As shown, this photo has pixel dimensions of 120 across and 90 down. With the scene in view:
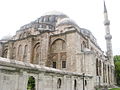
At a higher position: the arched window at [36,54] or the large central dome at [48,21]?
the large central dome at [48,21]

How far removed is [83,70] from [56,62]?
A: 394cm

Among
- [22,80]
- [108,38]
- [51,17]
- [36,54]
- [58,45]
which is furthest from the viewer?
[108,38]

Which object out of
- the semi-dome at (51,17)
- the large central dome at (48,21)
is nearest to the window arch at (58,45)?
the large central dome at (48,21)

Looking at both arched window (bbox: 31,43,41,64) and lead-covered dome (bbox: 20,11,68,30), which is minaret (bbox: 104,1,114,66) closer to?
lead-covered dome (bbox: 20,11,68,30)

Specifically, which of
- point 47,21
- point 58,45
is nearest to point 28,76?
point 58,45

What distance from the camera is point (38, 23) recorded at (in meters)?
26.5

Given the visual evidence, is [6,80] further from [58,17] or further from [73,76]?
[58,17]

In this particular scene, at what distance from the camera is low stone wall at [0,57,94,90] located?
5109mm

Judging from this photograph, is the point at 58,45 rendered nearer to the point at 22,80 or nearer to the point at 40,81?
the point at 40,81

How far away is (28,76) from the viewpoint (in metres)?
6.07

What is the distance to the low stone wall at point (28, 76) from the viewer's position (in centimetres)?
511

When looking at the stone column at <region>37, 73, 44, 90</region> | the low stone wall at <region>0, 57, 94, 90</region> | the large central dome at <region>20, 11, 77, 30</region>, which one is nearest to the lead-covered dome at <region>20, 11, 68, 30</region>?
the large central dome at <region>20, 11, 77, 30</region>

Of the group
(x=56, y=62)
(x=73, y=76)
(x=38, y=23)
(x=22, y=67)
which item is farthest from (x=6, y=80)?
(x=38, y=23)

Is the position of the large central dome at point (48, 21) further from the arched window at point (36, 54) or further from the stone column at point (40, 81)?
the stone column at point (40, 81)
